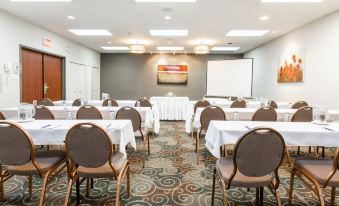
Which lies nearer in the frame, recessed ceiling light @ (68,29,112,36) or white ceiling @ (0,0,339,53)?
white ceiling @ (0,0,339,53)

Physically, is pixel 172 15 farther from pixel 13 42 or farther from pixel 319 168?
pixel 319 168

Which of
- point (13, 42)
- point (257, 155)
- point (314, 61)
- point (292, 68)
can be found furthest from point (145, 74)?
point (257, 155)

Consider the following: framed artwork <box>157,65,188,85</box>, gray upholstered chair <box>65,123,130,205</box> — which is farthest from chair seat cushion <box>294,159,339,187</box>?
framed artwork <box>157,65,188,85</box>

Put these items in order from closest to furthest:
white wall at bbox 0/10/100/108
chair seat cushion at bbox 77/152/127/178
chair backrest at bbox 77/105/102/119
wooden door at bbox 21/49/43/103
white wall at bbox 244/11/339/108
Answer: chair seat cushion at bbox 77/152/127/178
chair backrest at bbox 77/105/102/119
white wall at bbox 244/11/339/108
white wall at bbox 0/10/100/108
wooden door at bbox 21/49/43/103

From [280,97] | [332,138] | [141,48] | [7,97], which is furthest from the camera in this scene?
[141,48]

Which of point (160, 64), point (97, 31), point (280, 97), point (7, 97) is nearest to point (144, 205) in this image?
point (7, 97)

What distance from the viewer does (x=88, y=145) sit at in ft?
6.35

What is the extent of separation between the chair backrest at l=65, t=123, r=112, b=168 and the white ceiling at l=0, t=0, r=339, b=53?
11.0 ft

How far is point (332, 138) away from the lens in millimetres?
2318

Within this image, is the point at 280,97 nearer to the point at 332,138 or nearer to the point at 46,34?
the point at 332,138

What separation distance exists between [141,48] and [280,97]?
5.12 metres

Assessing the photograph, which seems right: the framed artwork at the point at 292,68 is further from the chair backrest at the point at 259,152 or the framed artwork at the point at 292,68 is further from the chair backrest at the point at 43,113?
the chair backrest at the point at 43,113

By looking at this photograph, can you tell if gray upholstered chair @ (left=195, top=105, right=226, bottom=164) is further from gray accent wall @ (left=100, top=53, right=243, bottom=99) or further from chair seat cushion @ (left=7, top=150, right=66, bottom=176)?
gray accent wall @ (left=100, top=53, right=243, bottom=99)

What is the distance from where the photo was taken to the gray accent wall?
11.9 meters
